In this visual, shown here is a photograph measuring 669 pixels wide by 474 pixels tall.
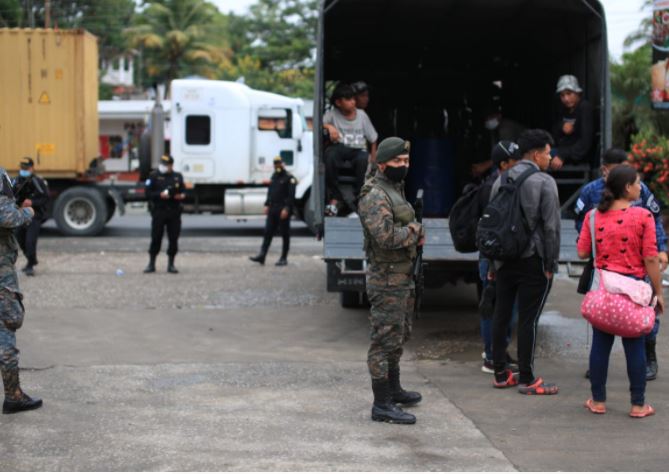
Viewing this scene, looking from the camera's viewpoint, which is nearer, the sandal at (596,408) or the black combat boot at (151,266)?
the sandal at (596,408)

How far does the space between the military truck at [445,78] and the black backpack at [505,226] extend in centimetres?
173

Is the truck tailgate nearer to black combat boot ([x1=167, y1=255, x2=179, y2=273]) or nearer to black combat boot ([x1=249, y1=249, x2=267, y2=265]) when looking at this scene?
black combat boot ([x1=167, y1=255, x2=179, y2=273])

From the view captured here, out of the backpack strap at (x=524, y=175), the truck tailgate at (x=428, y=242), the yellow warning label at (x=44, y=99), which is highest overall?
the yellow warning label at (x=44, y=99)

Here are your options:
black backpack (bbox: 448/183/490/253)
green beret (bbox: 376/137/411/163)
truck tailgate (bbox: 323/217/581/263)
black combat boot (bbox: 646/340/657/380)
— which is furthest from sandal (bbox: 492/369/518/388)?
green beret (bbox: 376/137/411/163)

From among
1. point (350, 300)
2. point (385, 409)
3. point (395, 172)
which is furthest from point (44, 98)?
point (385, 409)

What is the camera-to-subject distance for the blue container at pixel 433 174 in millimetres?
11617

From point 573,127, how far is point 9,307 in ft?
19.3

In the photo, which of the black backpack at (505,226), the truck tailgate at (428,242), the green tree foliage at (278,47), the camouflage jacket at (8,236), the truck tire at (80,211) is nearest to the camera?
the camouflage jacket at (8,236)

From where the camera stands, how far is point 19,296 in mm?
6504

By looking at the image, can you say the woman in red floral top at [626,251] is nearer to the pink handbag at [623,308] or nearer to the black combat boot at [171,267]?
the pink handbag at [623,308]

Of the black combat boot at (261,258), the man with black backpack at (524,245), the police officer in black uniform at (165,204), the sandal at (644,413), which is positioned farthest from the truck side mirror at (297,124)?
the sandal at (644,413)

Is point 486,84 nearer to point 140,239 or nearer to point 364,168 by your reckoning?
point 364,168

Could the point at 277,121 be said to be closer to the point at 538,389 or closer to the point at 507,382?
the point at 507,382

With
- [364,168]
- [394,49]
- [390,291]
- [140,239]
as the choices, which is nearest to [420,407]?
[390,291]
